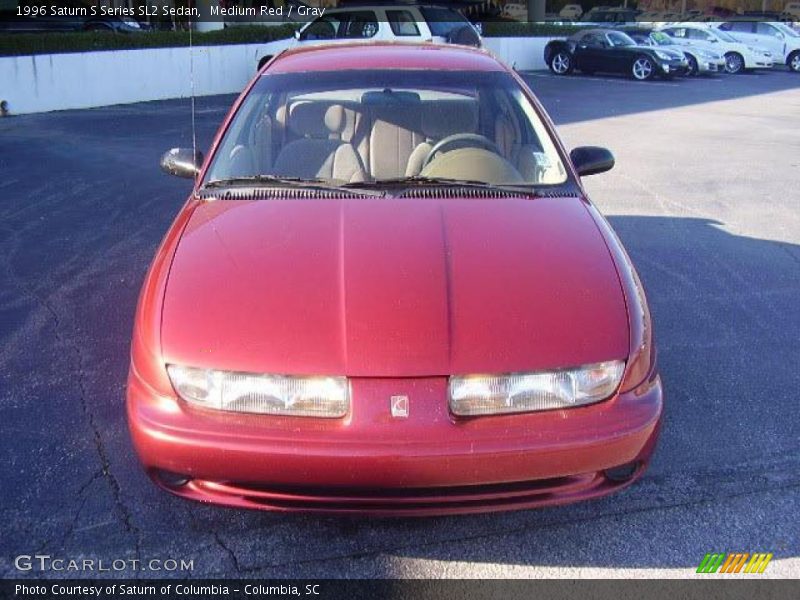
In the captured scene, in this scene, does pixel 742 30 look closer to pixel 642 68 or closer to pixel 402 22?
pixel 642 68

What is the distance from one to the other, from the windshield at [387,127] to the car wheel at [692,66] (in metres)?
19.5

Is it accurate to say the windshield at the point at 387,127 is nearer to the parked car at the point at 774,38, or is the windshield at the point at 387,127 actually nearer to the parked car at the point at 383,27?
the parked car at the point at 383,27

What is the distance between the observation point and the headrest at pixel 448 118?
4.19 m

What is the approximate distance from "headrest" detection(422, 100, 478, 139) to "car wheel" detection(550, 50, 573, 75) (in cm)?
2023

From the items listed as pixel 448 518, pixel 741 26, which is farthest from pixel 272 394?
pixel 741 26

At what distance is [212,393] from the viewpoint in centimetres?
259

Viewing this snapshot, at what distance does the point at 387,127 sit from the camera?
4137 mm

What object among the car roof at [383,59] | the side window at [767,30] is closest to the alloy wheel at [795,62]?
the side window at [767,30]

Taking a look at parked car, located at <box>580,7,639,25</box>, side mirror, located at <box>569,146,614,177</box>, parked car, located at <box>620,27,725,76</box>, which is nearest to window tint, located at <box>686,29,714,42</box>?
parked car, located at <box>620,27,725,76</box>

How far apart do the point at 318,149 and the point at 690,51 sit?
20.6 metres

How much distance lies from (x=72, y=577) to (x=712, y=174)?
8.37 meters

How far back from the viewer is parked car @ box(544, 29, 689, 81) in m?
21.1

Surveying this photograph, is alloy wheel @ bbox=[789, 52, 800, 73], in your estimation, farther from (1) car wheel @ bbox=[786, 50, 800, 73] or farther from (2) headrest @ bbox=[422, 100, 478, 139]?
(2) headrest @ bbox=[422, 100, 478, 139]

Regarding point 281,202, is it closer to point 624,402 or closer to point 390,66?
point 390,66
